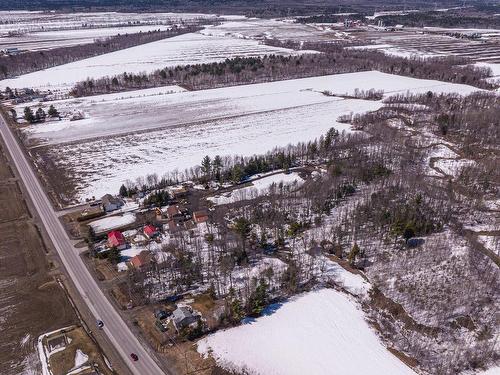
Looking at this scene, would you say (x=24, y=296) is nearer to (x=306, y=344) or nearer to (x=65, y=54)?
(x=306, y=344)

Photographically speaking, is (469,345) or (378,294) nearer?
(469,345)

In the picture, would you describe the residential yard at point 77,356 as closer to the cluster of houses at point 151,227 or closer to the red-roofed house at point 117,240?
the cluster of houses at point 151,227

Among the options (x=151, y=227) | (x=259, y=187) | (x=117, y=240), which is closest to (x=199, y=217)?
(x=151, y=227)

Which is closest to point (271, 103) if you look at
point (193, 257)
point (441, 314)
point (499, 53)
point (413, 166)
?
point (413, 166)

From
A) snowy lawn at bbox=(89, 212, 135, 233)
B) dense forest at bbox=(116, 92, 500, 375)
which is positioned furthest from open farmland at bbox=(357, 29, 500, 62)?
snowy lawn at bbox=(89, 212, 135, 233)

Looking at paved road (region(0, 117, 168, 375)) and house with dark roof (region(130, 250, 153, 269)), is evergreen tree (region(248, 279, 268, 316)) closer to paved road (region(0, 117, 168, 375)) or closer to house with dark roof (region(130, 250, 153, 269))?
paved road (region(0, 117, 168, 375))

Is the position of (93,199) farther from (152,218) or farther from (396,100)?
(396,100)
